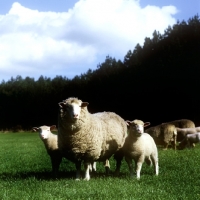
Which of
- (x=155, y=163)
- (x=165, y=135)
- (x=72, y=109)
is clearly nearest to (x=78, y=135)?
(x=72, y=109)

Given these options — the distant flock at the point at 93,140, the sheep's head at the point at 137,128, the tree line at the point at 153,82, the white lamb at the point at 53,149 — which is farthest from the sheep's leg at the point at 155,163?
Result: the tree line at the point at 153,82

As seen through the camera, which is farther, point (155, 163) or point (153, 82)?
point (153, 82)

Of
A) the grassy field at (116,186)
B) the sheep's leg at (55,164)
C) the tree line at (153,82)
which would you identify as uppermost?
the tree line at (153,82)

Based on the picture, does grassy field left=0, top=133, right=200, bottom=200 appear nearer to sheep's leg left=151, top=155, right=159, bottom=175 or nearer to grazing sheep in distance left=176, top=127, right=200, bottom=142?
sheep's leg left=151, top=155, right=159, bottom=175

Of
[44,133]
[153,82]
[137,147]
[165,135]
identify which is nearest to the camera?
[137,147]

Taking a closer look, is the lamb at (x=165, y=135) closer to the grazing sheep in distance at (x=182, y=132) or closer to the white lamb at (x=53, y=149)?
the grazing sheep in distance at (x=182, y=132)

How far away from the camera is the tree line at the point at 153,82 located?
Answer: 1337 inches

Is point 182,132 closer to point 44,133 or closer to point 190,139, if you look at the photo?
point 190,139

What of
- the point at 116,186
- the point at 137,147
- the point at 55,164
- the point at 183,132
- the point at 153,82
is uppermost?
the point at 153,82

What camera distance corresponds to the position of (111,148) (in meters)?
10.4

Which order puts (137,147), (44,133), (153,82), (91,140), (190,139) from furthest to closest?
(153,82) → (190,139) → (44,133) → (91,140) → (137,147)

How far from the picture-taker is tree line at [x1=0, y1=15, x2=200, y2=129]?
33969mm

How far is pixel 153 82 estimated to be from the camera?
36438 mm

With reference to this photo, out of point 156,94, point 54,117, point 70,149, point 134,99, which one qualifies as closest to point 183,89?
point 156,94
